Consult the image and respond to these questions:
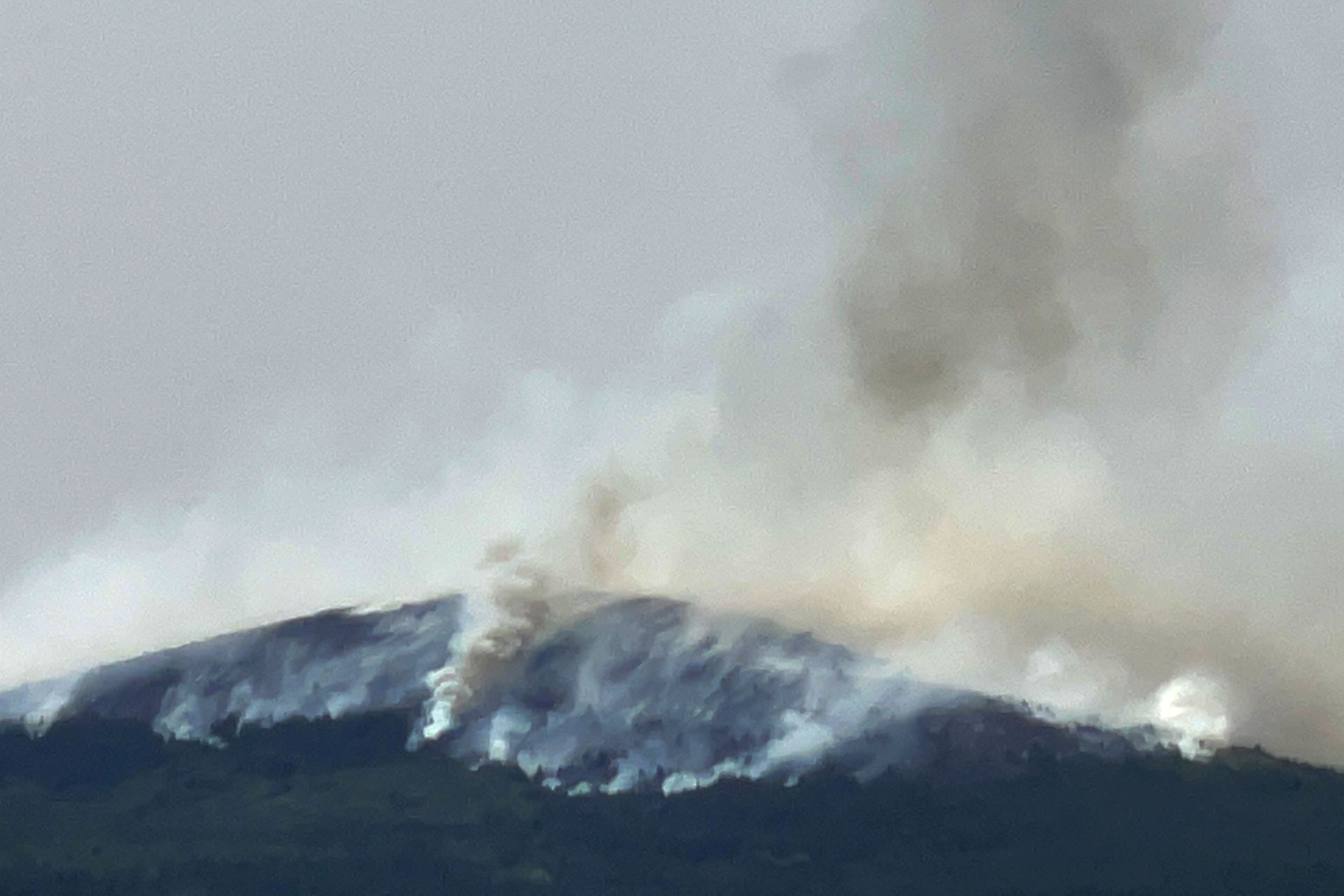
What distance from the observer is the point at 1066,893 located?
19988cm

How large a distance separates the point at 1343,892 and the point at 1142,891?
18.4 meters

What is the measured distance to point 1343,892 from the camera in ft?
648

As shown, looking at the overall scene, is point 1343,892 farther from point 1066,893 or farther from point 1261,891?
point 1066,893

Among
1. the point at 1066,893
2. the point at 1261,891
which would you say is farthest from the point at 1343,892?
the point at 1066,893

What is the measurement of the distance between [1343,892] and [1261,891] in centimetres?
740

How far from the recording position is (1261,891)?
7849 inches

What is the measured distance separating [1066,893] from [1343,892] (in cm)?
2549

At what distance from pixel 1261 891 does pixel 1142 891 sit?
1104 centimetres

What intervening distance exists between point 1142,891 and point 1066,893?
7.17 meters

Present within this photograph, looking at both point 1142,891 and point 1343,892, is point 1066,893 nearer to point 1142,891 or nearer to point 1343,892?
point 1142,891

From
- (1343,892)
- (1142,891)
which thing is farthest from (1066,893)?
(1343,892)

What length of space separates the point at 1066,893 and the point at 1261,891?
18206 millimetres
